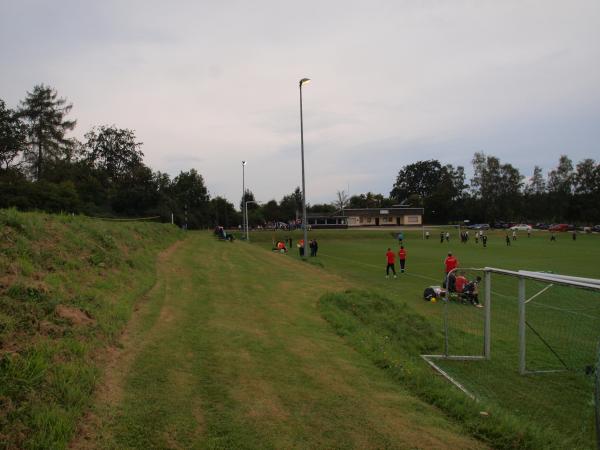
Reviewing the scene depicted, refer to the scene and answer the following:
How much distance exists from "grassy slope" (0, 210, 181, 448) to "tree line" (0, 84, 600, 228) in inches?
411

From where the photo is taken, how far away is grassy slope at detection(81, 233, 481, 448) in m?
4.33

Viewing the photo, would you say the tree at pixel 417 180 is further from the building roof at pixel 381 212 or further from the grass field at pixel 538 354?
the grass field at pixel 538 354

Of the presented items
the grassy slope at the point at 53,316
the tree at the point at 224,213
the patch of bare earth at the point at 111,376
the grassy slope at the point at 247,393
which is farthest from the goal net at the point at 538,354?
the tree at the point at 224,213

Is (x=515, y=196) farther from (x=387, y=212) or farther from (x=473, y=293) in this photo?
(x=473, y=293)

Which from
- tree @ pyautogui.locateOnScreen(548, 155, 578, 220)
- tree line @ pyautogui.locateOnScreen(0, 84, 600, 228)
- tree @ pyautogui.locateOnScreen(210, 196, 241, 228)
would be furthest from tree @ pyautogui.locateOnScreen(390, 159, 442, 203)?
tree @ pyautogui.locateOnScreen(210, 196, 241, 228)

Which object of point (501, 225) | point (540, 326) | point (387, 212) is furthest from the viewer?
point (387, 212)

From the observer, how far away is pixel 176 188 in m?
84.9

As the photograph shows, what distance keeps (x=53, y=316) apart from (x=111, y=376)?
1417mm

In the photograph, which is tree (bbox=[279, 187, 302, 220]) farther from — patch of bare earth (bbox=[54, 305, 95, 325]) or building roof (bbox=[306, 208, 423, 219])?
patch of bare earth (bbox=[54, 305, 95, 325])

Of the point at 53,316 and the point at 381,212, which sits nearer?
the point at 53,316

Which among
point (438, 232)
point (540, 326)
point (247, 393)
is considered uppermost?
point (247, 393)

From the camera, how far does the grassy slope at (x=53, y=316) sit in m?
3.95

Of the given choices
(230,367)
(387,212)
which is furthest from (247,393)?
(387,212)

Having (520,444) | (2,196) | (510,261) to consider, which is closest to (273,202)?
(510,261)
